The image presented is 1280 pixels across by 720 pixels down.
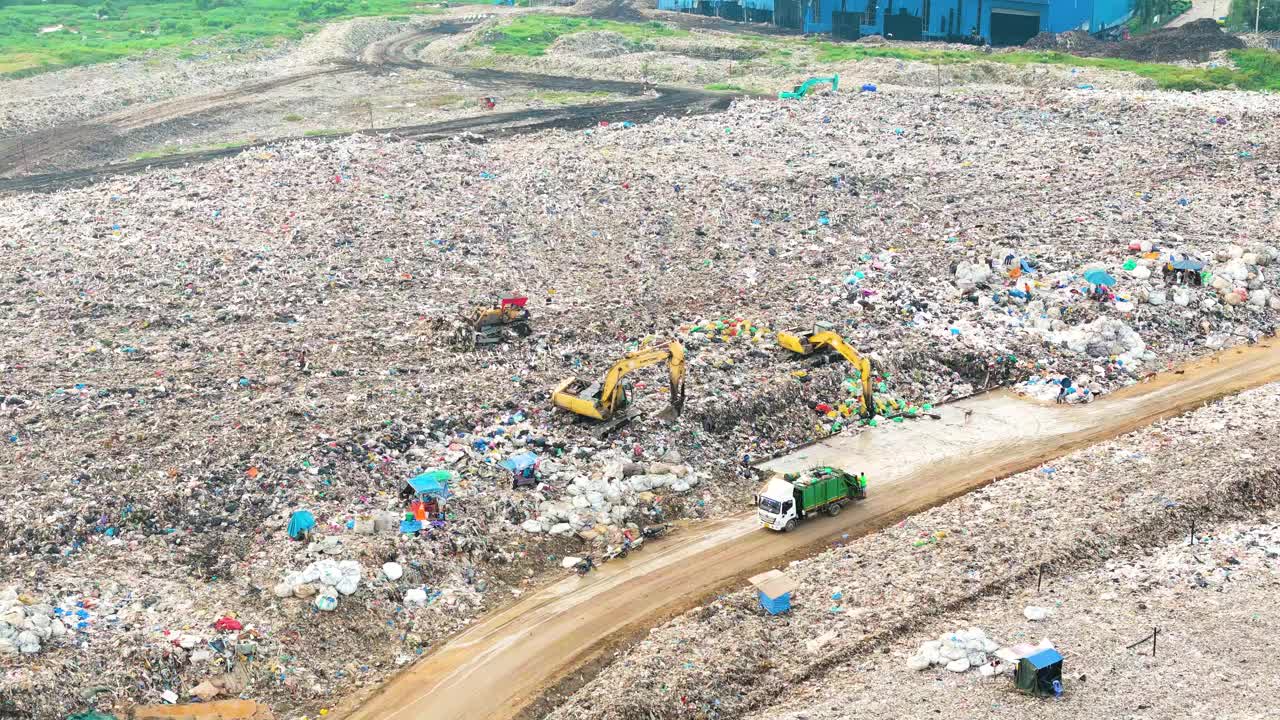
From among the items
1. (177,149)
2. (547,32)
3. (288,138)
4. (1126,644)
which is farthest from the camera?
(547,32)

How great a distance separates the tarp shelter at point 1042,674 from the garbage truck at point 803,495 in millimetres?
5030

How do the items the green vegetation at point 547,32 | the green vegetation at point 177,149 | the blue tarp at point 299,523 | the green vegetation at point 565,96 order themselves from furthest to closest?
the green vegetation at point 547,32 → the green vegetation at point 565,96 → the green vegetation at point 177,149 → the blue tarp at point 299,523

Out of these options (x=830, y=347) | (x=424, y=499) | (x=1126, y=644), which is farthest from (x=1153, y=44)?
(x=424, y=499)

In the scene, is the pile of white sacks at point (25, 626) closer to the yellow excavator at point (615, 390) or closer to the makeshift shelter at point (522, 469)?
the makeshift shelter at point (522, 469)

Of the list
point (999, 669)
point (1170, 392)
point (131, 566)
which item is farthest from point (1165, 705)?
point (131, 566)

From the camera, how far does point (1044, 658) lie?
46.7 feet

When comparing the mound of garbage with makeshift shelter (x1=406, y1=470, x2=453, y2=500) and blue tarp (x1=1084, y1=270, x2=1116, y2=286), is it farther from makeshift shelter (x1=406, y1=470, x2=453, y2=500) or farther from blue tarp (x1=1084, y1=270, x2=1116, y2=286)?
makeshift shelter (x1=406, y1=470, x2=453, y2=500)

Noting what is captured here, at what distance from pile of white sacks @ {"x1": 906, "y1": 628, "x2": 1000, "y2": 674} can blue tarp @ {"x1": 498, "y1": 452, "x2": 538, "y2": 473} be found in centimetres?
683

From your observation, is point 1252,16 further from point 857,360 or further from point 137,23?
point 137,23

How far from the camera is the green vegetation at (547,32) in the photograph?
64.3 metres

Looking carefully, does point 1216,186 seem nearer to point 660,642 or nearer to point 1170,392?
point 1170,392

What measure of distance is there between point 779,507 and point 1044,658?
5194 millimetres

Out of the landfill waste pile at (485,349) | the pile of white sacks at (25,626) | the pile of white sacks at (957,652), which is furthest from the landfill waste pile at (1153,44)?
the pile of white sacks at (25,626)

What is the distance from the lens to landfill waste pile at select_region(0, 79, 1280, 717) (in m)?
16.6
